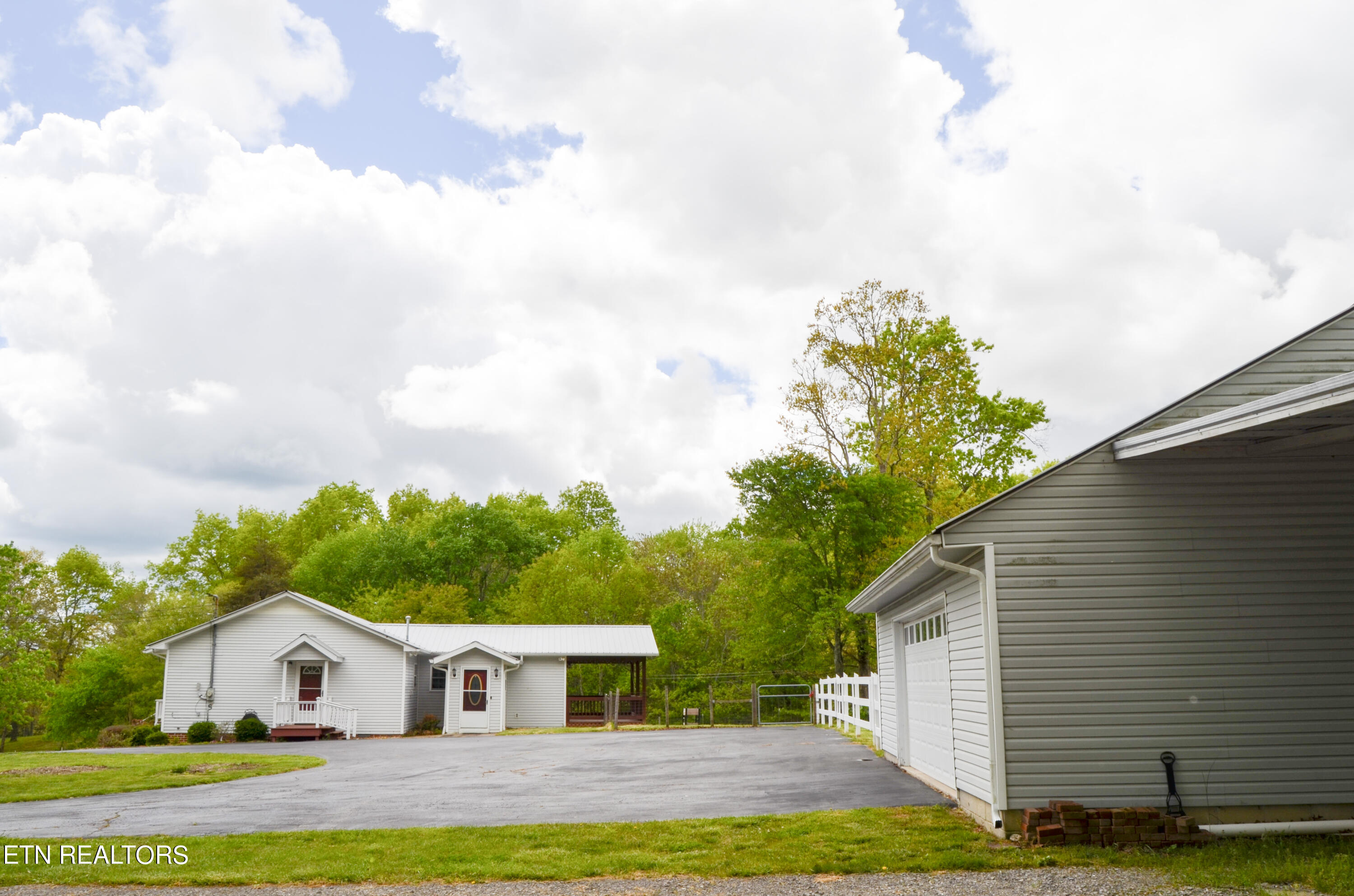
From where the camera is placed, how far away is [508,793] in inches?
480

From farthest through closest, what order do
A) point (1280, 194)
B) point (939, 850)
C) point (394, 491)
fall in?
1. point (394, 491)
2. point (1280, 194)
3. point (939, 850)

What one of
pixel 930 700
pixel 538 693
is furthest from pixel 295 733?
pixel 930 700

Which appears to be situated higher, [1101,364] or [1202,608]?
[1101,364]

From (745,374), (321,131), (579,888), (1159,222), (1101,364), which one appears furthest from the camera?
(745,374)

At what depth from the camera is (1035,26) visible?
1642 cm

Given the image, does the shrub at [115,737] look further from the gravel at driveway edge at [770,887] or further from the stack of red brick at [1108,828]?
the stack of red brick at [1108,828]

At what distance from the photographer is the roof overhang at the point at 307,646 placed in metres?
27.6

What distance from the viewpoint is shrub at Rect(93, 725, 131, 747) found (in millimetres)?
28750

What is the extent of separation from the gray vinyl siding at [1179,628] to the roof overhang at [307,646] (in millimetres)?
24481

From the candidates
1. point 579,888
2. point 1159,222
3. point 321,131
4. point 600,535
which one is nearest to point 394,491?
point 600,535

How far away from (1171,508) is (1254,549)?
82 cm

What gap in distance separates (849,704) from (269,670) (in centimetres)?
1849

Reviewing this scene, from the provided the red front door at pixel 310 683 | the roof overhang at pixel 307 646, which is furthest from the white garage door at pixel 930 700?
the red front door at pixel 310 683

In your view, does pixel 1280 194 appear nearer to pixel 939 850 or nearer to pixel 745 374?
pixel 939 850
